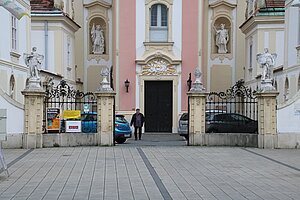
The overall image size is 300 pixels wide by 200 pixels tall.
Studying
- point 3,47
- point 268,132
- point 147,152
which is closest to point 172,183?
point 147,152

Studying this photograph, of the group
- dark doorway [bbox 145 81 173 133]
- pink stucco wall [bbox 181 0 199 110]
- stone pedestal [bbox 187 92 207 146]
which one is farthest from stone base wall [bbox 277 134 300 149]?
pink stucco wall [bbox 181 0 199 110]

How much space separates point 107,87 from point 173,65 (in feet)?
44.4

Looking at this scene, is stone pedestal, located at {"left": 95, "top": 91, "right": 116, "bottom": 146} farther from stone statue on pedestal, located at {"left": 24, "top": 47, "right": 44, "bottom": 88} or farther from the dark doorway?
the dark doorway

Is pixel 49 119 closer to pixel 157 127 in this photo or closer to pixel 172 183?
pixel 172 183

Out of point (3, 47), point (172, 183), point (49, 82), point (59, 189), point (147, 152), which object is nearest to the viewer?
point (59, 189)

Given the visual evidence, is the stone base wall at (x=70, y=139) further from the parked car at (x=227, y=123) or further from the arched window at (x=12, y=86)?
the arched window at (x=12, y=86)

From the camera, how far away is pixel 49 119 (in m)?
21.4

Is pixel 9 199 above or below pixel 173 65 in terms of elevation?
below

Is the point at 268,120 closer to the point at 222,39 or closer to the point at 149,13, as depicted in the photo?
the point at 149,13

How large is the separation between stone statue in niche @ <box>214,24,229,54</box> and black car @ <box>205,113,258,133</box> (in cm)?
1630

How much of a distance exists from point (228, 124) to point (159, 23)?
1343 cm

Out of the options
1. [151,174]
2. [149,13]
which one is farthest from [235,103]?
[149,13]

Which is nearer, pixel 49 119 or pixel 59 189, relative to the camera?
pixel 59 189

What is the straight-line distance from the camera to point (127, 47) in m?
35.1
